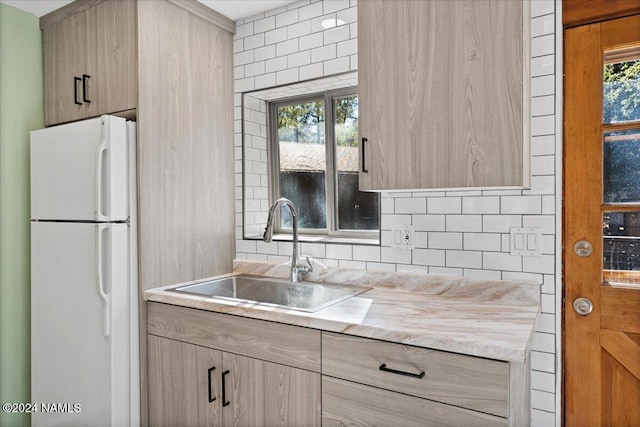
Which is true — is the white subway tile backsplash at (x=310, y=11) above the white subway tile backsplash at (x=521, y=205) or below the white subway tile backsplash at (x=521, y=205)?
above

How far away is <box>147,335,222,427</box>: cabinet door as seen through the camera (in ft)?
5.89

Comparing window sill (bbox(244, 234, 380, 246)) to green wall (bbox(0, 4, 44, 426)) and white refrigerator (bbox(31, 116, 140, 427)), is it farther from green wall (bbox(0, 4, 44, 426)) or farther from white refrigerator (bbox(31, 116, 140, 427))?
green wall (bbox(0, 4, 44, 426))

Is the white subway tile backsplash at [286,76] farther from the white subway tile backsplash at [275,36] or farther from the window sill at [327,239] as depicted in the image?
the window sill at [327,239]

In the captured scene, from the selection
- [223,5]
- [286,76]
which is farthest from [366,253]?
[223,5]

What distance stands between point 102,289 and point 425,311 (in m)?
1.47

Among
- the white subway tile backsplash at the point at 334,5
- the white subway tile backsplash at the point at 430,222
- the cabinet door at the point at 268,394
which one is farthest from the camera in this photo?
the white subway tile backsplash at the point at 334,5

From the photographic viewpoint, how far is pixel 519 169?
1.40 meters

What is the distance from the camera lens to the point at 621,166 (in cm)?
155

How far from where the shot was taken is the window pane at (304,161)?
2.47m

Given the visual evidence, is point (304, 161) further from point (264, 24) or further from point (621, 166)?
point (621, 166)

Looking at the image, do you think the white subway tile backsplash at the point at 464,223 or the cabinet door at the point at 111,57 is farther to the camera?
the cabinet door at the point at 111,57

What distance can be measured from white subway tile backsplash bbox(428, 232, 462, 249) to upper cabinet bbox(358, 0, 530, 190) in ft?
1.30

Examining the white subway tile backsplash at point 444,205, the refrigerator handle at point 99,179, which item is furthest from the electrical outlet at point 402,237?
the refrigerator handle at point 99,179

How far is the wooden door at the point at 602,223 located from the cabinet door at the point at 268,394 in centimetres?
103
